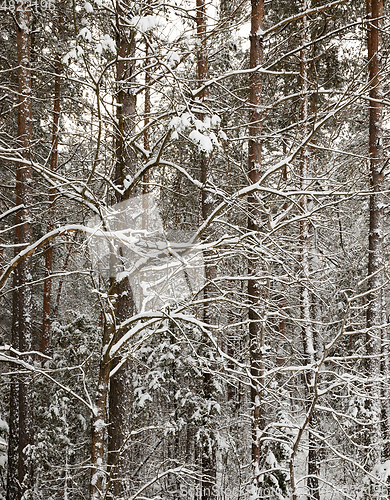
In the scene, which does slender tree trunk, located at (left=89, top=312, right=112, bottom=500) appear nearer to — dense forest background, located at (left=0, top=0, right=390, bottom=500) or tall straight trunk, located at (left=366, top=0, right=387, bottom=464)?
dense forest background, located at (left=0, top=0, right=390, bottom=500)

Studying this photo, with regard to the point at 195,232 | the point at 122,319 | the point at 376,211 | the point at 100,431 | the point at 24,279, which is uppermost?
the point at 376,211

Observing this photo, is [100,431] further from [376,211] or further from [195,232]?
[376,211]

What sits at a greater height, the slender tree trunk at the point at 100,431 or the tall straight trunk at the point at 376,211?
the tall straight trunk at the point at 376,211

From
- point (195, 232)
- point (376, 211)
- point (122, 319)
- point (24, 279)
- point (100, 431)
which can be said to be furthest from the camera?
point (24, 279)

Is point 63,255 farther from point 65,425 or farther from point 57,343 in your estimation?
point 65,425

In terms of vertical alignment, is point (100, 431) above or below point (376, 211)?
below

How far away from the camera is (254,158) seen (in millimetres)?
7016

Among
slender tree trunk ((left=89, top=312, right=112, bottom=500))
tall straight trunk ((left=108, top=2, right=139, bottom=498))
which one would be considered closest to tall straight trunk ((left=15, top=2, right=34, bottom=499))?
tall straight trunk ((left=108, top=2, right=139, bottom=498))

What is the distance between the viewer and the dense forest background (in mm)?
4824

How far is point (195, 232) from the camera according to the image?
18.8 feet

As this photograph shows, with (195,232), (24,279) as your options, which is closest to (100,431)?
(195,232)

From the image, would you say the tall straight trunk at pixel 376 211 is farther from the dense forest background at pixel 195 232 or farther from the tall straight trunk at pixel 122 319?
the tall straight trunk at pixel 122 319

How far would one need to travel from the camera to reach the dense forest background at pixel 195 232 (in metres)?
4.82

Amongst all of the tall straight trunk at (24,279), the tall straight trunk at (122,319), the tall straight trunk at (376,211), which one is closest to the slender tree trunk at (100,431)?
the tall straight trunk at (122,319)
